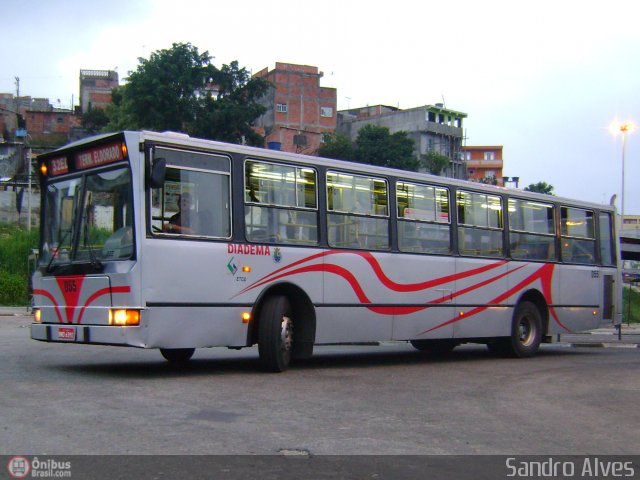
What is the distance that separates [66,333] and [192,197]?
2352 mm

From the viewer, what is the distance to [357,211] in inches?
512

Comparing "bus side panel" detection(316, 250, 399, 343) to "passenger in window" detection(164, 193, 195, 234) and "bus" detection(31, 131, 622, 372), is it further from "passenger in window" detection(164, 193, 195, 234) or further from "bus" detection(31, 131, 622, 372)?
"passenger in window" detection(164, 193, 195, 234)

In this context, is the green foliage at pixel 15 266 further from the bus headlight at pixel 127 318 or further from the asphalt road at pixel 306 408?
the bus headlight at pixel 127 318

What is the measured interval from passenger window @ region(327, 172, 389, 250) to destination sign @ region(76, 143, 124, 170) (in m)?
3.47

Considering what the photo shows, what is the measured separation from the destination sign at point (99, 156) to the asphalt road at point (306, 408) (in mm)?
2711

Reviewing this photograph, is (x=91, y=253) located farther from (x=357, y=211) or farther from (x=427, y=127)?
(x=427, y=127)

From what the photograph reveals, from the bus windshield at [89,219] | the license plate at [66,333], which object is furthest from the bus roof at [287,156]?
the license plate at [66,333]

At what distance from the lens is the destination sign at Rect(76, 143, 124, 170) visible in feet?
33.9

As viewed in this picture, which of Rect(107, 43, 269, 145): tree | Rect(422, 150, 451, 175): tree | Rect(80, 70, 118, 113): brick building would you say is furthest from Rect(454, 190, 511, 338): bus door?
Rect(80, 70, 118, 113): brick building

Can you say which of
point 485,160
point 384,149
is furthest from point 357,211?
point 485,160

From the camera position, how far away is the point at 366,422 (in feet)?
25.7

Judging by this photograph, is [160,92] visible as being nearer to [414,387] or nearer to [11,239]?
[11,239]
